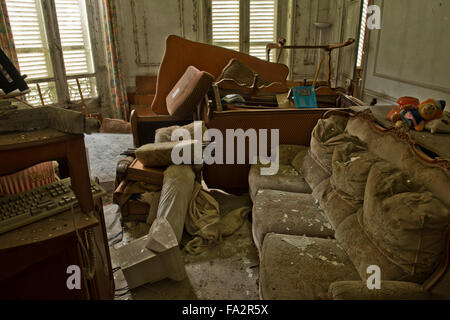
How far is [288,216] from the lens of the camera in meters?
2.24

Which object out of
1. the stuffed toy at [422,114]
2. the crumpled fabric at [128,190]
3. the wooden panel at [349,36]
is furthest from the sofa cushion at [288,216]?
the wooden panel at [349,36]

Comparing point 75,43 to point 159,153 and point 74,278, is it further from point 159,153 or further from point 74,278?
point 74,278

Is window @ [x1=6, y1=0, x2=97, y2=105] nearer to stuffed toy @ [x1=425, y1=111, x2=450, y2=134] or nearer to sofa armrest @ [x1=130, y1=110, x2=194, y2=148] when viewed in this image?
sofa armrest @ [x1=130, y1=110, x2=194, y2=148]

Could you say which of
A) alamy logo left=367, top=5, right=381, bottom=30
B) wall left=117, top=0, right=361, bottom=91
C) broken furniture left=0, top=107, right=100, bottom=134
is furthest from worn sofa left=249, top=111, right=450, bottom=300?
wall left=117, top=0, right=361, bottom=91

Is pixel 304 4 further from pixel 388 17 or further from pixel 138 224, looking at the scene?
pixel 138 224

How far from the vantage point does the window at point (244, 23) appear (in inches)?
230

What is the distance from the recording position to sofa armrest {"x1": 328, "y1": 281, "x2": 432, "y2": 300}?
4.48 feet

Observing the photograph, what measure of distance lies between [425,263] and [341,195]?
2.49 feet

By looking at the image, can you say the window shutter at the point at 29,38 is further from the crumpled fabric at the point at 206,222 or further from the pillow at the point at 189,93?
the crumpled fabric at the point at 206,222

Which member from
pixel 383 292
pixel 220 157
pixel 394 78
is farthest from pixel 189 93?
pixel 383 292

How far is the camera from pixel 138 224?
2902mm

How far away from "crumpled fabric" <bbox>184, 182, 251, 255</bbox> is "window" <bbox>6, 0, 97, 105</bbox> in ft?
11.6

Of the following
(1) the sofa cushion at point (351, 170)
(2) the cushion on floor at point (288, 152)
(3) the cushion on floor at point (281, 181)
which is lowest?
(3) the cushion on floor at point (281, 181)

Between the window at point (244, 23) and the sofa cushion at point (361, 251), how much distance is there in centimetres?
477
